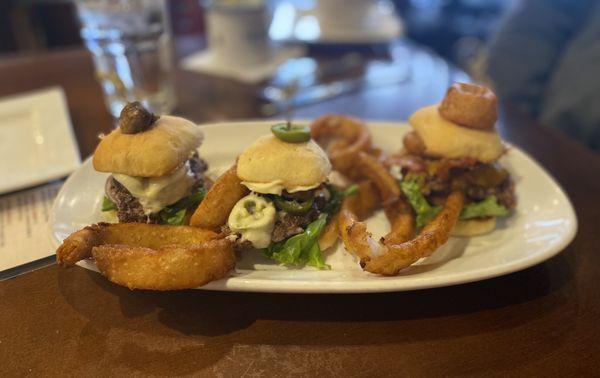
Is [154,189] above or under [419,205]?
above

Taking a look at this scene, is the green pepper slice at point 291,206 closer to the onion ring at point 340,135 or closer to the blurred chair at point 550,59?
the onion ring at point 340,135

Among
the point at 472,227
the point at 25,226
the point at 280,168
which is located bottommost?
the point at 472,227

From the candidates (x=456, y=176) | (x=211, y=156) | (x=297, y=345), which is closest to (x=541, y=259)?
(x=456, y=176)

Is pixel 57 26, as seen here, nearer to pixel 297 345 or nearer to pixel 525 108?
pixel 525 108

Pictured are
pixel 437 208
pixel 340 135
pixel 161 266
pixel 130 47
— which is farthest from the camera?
pixel 130 47

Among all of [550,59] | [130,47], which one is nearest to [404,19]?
[550,59]

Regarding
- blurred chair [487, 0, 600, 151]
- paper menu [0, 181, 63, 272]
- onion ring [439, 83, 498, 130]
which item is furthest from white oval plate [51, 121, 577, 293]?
blurred chair [487, 0, 600, 151]

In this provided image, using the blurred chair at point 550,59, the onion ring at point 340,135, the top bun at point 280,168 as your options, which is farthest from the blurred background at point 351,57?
the top bun at point 280,168

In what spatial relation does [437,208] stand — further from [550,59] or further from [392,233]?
[550,59]
